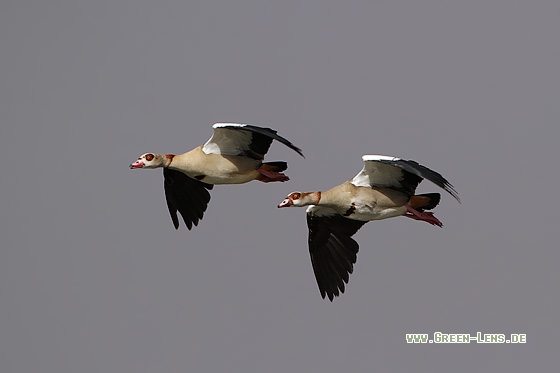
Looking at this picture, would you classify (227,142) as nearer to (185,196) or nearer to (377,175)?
(185,196)

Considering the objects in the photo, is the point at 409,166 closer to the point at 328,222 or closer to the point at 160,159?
the point at 328,222

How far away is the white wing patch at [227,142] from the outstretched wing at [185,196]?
1.58 metres

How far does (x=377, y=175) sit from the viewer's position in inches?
690

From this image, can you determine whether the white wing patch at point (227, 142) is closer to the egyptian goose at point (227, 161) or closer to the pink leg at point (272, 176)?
the egyptian goose at point (227, 161)

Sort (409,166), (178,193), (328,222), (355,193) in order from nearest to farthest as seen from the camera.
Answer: (409,166), (355,193), (328,222), (178,193)

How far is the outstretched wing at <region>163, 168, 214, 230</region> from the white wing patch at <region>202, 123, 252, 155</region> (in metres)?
1.58

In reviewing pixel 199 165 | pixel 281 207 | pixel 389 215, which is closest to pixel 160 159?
pixel 199 165

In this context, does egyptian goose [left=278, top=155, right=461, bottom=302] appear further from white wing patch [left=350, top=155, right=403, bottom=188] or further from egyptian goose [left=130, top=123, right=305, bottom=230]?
egyptian goose [left=130, top=123, right=305, bottom=230]

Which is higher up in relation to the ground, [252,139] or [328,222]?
[252,139]

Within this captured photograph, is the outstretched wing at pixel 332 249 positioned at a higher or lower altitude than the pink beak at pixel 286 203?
lower

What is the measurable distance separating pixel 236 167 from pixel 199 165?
1.82 feet

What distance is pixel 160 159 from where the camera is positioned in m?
18.9

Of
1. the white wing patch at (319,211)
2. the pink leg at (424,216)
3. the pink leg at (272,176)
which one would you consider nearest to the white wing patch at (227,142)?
the pink leg at (272,176)

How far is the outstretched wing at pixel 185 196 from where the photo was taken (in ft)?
66.0
